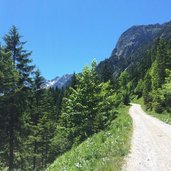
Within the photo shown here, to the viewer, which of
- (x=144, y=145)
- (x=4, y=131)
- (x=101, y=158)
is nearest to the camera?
(x=101, y=158)

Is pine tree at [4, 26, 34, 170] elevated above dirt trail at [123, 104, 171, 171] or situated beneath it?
elevated above

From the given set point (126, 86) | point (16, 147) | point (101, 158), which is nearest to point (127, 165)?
point (101, 158)

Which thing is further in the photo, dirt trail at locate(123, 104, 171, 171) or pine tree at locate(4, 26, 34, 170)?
pine tree at locate(4, 26, 34, 170)

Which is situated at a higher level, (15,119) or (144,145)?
(15,119)

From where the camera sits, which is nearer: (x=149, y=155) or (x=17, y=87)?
(x=149, y=155)

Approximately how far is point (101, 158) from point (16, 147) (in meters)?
26.5

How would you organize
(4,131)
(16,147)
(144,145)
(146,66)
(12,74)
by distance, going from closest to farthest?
(144,145)
(12,74)
(4,131)
(16,147)
(146,66)

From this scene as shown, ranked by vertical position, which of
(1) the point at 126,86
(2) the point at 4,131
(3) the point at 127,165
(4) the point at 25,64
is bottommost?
(3) the point at 127,165

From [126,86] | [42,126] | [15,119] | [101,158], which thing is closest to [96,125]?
[15,119]

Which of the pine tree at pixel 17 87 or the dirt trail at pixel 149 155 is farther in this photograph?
the pine tree at pixel 17 87

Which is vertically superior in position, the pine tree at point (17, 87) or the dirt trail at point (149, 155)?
the pine tree at point (17, 87)

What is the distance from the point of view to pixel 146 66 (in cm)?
14550

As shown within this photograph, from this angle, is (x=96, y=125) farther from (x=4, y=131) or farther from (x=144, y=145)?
(x=144, y=145)

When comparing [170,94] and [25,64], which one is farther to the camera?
[170,94]
